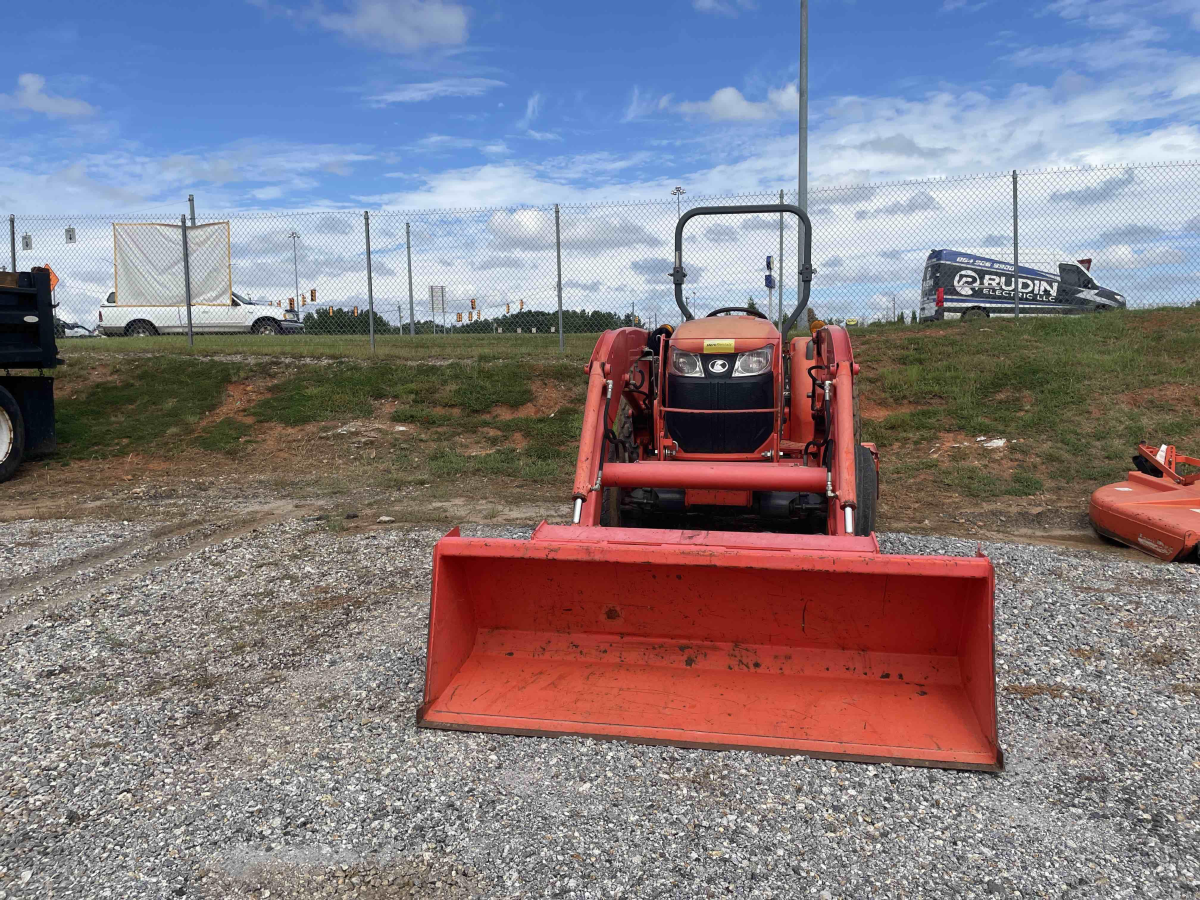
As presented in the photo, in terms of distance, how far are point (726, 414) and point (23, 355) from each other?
837 cm

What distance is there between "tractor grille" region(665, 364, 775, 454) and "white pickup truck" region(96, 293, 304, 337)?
12.7 metres

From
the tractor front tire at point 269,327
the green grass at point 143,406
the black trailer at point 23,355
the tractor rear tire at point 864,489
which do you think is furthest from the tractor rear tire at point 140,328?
the tractor rear tire at point 864,489

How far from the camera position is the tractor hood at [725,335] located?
5.60 m

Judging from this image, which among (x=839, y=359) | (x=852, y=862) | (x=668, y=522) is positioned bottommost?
(x=852, y=862)

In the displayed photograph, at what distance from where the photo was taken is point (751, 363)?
5570 millimetres

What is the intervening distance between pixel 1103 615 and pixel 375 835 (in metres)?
4.21

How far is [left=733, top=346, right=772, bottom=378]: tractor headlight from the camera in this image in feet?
18.2

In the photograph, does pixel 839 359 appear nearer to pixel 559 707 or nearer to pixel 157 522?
pixel 559 707

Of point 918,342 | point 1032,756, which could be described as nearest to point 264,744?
point 1032,756

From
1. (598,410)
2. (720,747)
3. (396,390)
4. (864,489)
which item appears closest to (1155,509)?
(864,489)

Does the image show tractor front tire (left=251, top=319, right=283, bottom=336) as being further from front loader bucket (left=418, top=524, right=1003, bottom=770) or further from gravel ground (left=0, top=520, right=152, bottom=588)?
front loader bucket (left=418, top=524, right=1003, bottom=770)

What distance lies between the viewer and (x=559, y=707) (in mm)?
3529

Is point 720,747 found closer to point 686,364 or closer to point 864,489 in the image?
point 864,489

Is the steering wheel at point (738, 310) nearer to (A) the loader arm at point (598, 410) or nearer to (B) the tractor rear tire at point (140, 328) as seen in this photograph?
(A) the loader arm at point (598, 410)
